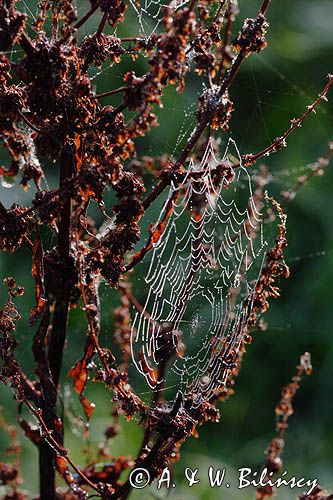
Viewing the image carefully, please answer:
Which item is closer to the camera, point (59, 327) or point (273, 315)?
point (59, 327)

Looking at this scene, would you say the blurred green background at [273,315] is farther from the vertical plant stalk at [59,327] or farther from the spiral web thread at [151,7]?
the vertical plant stalk at [59,327]

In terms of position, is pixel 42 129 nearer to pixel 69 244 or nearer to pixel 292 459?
pixel 69 244

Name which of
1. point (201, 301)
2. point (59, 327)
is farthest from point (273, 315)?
point (59, 327)

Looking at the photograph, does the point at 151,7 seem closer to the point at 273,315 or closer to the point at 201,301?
the point at 201,301

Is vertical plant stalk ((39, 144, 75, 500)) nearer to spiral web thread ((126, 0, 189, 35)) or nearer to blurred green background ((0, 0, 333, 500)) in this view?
spiral web thread ((126, 0, 189, 35))

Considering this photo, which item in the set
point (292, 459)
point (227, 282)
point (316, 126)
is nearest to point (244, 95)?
point (316, 126)

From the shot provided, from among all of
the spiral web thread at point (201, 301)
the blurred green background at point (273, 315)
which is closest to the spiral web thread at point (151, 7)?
the spiral web thread at point (201, 301)

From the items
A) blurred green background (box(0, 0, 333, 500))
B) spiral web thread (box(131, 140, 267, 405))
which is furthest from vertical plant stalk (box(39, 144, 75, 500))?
blurred green background (box(0, 0, 333, 500))
